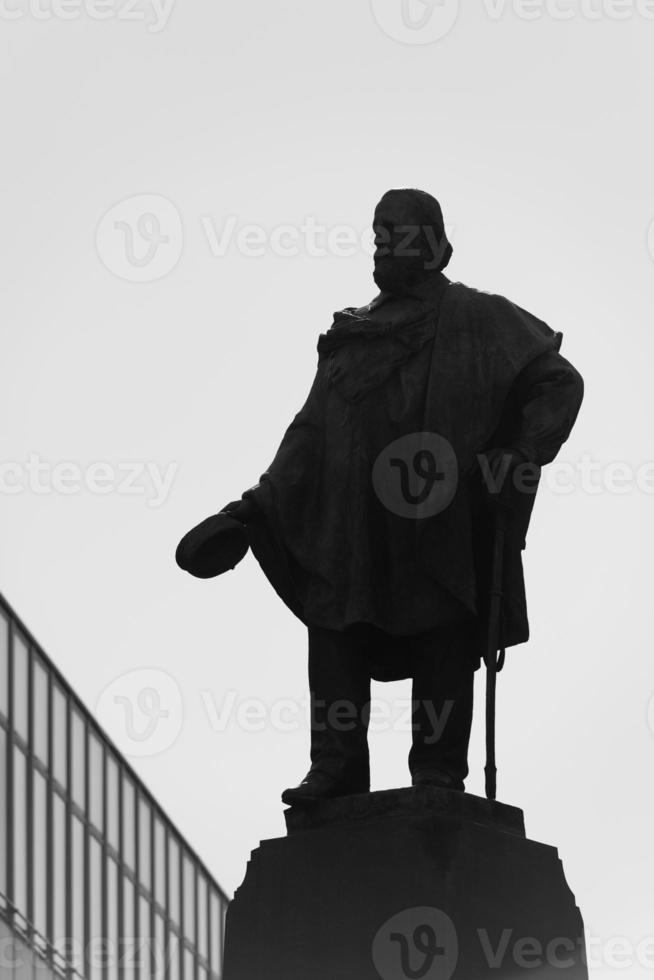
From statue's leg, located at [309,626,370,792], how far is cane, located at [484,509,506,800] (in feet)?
1.76

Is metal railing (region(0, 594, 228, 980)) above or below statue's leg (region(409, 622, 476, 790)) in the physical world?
above

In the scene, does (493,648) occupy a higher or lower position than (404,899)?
higher

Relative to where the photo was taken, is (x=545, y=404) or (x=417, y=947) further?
(x=545, y=404)

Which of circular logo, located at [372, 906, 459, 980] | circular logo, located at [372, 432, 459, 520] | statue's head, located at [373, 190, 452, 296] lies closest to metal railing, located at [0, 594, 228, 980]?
statue's head, located at [373, 190, 452, 296]

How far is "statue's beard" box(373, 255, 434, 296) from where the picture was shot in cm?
1060

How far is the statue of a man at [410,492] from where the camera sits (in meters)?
10.1

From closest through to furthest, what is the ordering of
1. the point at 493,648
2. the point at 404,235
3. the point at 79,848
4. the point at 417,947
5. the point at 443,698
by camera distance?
the point at 417,947, the point at 493,648, the point at 443,698, the point at 404,235, the point at 79,848

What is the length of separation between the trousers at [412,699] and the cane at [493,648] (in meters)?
0.17

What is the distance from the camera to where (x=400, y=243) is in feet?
34.8

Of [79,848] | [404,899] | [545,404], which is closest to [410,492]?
[545,404]

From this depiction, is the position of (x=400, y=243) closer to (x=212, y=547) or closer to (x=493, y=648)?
(x=212, y=547)

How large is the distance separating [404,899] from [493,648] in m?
1.08

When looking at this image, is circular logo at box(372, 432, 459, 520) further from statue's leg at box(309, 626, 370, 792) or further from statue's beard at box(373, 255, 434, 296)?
statue's beard at box(373, 255, 434, 296)

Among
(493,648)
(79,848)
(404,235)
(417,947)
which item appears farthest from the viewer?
(79,848)
